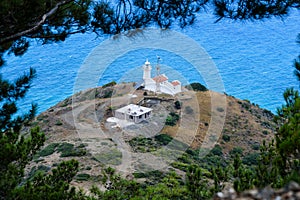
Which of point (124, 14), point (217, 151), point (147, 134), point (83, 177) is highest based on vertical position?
point (124, 14)

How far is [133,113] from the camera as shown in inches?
579

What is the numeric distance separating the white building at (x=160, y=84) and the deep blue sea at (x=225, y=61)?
1092mm

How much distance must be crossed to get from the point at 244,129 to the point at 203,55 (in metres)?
5.04

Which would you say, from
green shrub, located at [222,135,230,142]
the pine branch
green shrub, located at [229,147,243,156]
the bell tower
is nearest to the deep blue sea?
the bell tower

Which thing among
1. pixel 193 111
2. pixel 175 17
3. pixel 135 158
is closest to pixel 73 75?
pixel 193 111

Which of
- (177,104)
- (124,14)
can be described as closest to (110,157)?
(177,104)

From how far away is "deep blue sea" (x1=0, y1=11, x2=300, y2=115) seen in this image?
693 inches

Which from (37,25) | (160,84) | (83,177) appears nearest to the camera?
(37,25)

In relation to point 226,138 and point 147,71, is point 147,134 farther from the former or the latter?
point 147,71

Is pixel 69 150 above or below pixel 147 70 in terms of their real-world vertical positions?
below

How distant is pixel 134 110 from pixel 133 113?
0.49 metres

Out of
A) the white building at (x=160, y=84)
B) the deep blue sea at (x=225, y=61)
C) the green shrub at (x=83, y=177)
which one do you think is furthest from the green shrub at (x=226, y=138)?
the green shrub at (x=83, y=177)

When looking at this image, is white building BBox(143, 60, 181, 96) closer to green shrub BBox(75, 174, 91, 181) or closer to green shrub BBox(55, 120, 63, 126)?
green shrub BBox(55, 120, 63, 126)

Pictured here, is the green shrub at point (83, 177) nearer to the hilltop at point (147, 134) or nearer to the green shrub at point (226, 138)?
the hilltop at point (147, 134)
